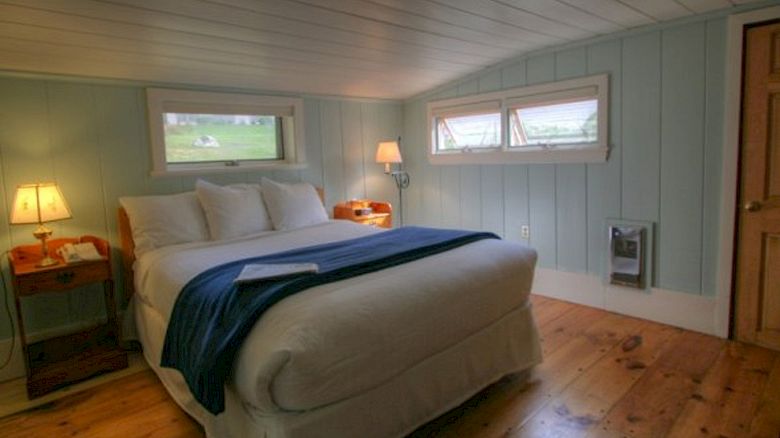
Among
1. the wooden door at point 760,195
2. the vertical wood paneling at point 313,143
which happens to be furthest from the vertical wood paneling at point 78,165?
the wooden door at point 760,195

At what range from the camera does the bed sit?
1.60 metres

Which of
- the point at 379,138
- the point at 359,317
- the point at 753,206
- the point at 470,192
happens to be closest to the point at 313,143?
the point at 379,138

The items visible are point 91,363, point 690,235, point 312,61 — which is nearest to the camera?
point 91,363

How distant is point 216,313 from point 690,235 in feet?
9.50

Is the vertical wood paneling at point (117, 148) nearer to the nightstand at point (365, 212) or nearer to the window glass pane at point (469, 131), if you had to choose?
the nightstand at point (365, 212)

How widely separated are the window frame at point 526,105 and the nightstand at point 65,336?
2930mm

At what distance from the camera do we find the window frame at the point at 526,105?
11.0 feet

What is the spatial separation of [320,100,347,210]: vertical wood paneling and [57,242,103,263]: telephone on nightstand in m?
1.98

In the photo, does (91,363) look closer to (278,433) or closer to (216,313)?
(216,313)

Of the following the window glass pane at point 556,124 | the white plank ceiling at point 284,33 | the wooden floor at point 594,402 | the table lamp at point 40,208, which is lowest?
the wooden floor at point 594,402

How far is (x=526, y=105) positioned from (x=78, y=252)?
10.8ft

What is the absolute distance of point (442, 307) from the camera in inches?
79.4

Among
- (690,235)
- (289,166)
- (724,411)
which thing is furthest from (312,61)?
(724,411)

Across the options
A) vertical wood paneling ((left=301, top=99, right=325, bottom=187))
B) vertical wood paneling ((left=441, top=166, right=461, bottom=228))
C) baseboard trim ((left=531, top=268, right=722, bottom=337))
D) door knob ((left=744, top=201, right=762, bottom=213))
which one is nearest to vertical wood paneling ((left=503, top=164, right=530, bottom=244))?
baseboard trim ((left=531, top=268, right=722, bottom=337))
